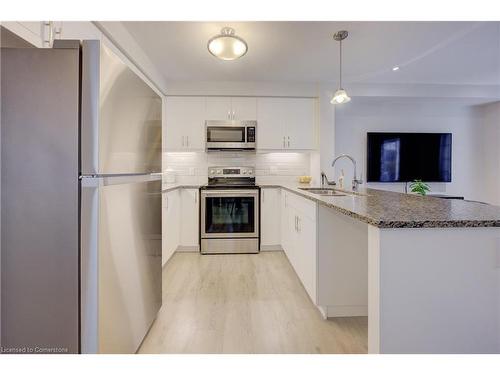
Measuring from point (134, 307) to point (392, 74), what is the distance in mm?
3988

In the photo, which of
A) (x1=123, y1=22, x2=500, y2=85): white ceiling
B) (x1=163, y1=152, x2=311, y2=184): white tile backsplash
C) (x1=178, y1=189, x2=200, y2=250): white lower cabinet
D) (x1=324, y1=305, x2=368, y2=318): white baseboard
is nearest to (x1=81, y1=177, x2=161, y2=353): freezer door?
(x1=324, y1=305, x2=368, y2=318): white baseboard

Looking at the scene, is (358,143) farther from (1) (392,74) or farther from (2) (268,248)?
(2) (268,248)

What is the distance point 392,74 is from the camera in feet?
12.0

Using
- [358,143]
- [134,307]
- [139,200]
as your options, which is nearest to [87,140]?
[139,200]

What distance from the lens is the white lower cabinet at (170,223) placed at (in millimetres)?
3058

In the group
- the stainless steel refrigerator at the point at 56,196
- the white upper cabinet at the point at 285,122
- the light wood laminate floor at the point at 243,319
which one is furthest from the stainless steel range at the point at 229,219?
the stainless steel refrigerator at the point at 56,196

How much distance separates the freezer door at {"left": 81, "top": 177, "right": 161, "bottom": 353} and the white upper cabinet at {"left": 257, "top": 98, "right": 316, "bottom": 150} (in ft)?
8.26

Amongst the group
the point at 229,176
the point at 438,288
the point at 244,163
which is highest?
the point at 244,163

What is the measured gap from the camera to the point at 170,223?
3.34m

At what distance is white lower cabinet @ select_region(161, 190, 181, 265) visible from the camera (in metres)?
3.06

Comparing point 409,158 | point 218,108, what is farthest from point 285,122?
point 409,158

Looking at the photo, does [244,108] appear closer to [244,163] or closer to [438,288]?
[244,163]

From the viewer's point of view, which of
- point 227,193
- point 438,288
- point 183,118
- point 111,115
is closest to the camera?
point 438,288

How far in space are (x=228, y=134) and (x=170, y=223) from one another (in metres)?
1.49
